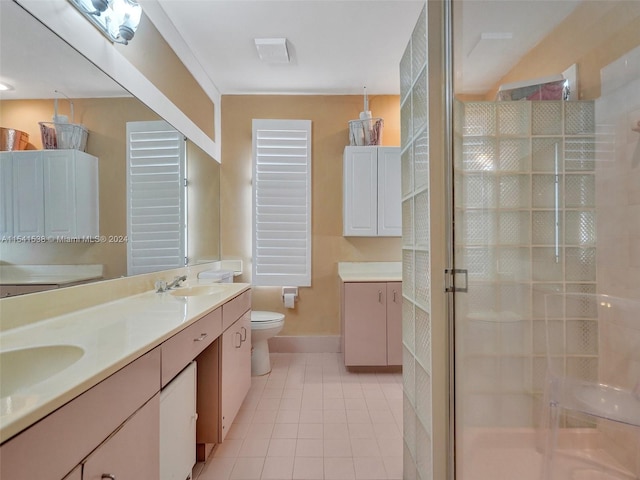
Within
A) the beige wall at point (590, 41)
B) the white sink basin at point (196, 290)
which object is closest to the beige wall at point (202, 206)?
the white sink basin at point (196, 290)

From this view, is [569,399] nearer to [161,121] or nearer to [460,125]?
[460,125]

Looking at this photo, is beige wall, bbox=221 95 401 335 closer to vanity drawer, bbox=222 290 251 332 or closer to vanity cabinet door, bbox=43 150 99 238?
vanity drawer, bbox=222 290 251 332

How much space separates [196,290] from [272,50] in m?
1.93

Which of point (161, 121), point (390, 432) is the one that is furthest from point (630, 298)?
point (161, 121)

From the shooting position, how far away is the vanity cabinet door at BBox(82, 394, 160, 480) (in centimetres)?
74

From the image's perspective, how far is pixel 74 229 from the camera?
1.29 meters

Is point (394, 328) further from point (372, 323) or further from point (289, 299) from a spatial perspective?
point (289, 299)

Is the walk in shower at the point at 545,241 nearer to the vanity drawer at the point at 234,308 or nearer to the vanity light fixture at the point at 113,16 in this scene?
the vanity drawer at the point at 234,308

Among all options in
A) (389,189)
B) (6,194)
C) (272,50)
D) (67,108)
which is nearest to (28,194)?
(6,194)

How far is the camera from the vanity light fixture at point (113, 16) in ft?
4.55

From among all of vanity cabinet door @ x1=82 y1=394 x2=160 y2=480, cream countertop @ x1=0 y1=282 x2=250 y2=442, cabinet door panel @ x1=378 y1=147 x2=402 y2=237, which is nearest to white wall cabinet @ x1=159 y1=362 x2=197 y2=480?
vanity cabinet door @ x1=82 y1=394 x2=160 y2=480

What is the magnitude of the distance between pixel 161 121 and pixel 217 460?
2.02 meters

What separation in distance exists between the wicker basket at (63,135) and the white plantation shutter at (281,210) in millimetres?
1885

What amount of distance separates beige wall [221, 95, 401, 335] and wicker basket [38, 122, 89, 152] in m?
1.93
